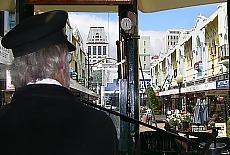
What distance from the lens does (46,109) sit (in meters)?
1.06

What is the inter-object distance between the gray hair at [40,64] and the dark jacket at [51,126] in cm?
3

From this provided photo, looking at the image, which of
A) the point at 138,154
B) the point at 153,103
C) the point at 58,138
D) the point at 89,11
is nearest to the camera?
the point at 58,138

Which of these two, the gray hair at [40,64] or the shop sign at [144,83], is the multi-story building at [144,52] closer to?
the shop sign at [144,83]

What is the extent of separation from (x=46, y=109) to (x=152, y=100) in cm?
290

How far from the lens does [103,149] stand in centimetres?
107

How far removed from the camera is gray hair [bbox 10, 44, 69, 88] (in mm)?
1079

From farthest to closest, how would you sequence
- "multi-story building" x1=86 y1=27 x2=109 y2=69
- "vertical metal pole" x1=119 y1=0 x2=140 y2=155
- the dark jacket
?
1. "multi-story building" x1=86 y1=27 x2=109 y2=69
2. "vertical metal pole" x1=119 y1=0 x2=140 y2=155
3. the dark jacket

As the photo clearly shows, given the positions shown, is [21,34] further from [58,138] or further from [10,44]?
[58,138]

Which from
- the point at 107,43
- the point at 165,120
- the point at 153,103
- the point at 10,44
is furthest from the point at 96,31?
the point at 10,44

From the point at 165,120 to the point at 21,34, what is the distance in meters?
3.11

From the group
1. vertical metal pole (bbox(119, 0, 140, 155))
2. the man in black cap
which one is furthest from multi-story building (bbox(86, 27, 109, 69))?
the man in black cap

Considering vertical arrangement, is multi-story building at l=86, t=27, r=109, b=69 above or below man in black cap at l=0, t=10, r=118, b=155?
above

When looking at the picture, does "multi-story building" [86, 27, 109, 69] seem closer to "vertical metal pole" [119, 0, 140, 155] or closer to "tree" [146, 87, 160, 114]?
"vertical metal pole" [119, 0, 140, 155]

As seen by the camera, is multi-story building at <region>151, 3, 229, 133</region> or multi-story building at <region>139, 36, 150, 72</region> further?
multi-story building at <region>151, 3, 229, 133</region>
